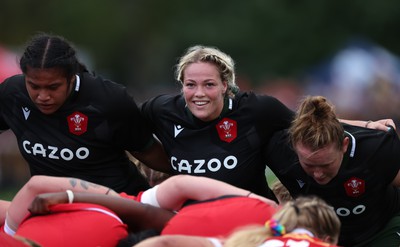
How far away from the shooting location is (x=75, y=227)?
18.4ft

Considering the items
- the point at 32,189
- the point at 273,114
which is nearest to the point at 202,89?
the point at 273,114

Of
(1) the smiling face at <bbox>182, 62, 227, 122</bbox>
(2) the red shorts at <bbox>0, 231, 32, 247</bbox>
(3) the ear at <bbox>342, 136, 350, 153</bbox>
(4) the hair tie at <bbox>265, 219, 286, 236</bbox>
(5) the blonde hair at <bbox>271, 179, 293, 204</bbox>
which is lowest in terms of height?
(5) the blonde hair at <bbox>271, 179, 293, 204</bbox>

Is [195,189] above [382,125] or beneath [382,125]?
beneath

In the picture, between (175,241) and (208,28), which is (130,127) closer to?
(175,241)

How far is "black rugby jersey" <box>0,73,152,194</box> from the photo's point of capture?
6.75m

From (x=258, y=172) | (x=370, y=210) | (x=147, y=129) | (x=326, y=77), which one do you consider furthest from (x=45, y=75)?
(x=326, y=77)

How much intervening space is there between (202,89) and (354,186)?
1.17 meters

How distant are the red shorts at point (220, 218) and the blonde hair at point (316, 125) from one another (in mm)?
756

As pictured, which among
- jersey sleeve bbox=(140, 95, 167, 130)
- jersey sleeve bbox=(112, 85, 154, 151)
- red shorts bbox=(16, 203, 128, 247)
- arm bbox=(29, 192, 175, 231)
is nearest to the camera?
red shorts bbox=(16, 203, 128, 247)

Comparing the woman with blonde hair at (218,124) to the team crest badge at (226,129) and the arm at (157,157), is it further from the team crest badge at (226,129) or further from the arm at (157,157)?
the arm at (157,157)

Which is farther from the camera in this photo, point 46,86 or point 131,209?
point 46,86

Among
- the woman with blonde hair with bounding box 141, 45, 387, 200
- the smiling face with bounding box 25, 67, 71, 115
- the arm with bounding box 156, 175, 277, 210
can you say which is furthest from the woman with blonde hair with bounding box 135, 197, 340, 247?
the smiling face with bounding box 25, 67, 71, 115

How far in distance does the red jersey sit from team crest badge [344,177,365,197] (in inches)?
51.8

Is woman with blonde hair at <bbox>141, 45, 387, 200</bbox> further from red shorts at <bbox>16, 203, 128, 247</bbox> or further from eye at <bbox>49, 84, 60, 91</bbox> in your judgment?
red shorts at <bbox>16, 203, 128, 247</bbox>
